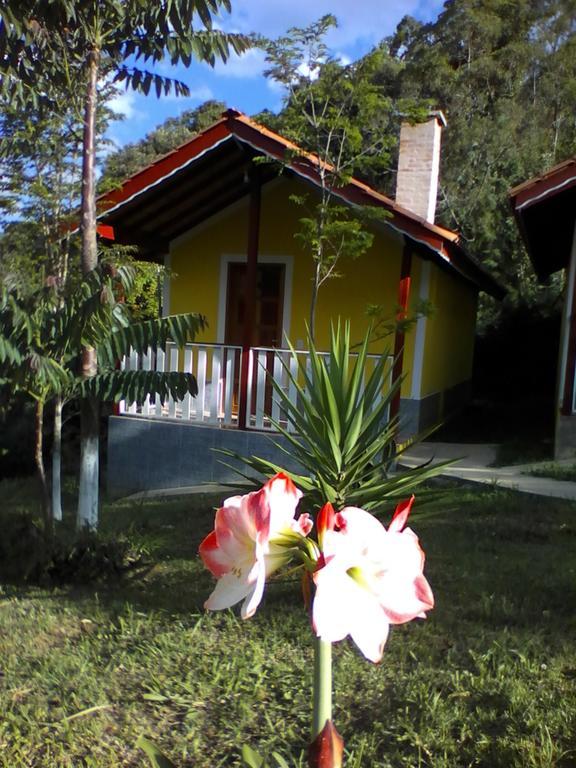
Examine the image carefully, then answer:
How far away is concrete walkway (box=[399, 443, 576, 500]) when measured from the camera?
676cm

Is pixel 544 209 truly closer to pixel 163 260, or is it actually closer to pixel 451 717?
pixel 163 260

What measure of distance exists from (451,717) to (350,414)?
1.54 metres

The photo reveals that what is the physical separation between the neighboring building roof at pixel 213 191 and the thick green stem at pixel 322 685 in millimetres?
6884

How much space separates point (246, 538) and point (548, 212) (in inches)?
371

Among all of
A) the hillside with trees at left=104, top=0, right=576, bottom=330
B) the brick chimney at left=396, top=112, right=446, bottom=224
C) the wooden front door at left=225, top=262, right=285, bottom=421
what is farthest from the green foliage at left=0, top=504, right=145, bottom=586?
the hillside with trees at left=104, top=0, right=576, bottom=330

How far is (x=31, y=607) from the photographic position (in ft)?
13.8

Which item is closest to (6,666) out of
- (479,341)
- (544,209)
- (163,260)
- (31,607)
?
(31,607)

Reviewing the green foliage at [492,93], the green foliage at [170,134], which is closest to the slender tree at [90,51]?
the green foliage at [492,93]

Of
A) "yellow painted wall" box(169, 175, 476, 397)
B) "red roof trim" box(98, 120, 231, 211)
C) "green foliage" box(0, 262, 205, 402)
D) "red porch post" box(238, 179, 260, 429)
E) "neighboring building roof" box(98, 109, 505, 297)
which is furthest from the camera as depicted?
"yellow painted wall" box(169, 175, 476, 397)

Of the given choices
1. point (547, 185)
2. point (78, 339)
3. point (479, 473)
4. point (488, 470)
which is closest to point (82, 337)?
point (78, 339)

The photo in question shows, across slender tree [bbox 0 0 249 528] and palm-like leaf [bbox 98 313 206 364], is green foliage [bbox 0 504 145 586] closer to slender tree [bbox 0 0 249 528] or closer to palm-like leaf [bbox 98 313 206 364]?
slender tree [bbox 0 0 249 528]

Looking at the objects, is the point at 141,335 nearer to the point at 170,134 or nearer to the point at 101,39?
the point at 101,39

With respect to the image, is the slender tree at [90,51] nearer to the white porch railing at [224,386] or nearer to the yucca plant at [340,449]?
the white porch railing at [224,386]

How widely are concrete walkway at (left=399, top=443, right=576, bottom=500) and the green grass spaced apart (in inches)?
3.5
